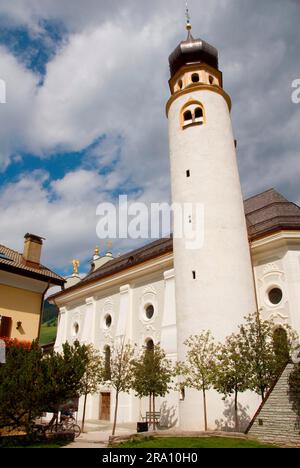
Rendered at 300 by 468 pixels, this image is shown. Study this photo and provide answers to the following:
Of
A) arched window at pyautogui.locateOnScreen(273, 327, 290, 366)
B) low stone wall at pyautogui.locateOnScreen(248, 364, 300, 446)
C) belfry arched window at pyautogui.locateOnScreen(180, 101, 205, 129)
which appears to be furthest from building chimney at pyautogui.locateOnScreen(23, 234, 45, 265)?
low stone wall at pyautogui.locateOnScreen(248, 364, 300, 446)

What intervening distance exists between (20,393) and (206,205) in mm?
14465

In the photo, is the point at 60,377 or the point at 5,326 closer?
the point at 60,377

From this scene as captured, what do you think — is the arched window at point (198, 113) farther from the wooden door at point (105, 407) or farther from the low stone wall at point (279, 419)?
the wooden door at point (105, 407)

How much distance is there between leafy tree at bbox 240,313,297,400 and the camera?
52.1ft

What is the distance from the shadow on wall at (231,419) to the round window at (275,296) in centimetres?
601

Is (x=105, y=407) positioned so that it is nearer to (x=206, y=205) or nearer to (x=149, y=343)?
(x=149, y=343)

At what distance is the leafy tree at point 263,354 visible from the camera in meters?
15.9

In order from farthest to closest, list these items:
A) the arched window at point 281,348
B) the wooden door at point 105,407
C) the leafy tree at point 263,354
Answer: the wooden door at point 105,407, the arched window at point 281,348, the leafy tree at point 263,354

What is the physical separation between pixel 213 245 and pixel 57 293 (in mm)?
21452

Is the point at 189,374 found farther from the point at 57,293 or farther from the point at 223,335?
the point at 57,293

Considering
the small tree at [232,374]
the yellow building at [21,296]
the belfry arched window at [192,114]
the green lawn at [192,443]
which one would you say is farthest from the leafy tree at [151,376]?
the belfry arched window at [192,114]

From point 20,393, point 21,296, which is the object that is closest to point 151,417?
point 21,296

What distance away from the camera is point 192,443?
12.8 meters

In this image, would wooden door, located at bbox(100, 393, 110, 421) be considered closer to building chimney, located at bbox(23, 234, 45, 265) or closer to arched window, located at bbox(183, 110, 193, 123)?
building chimney, located at bbox(23, 234, 45, 265)
